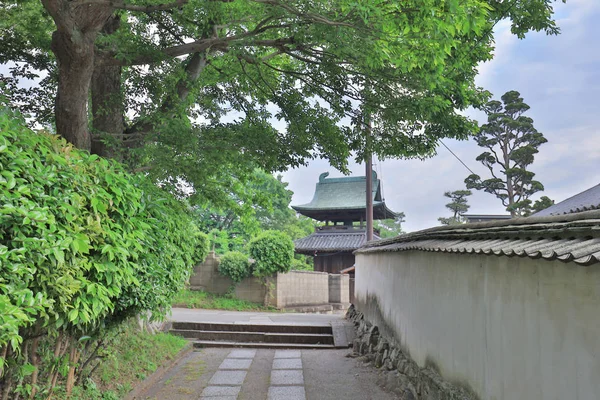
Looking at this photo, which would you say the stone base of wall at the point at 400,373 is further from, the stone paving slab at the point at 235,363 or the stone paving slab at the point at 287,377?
the stone paving slab at the point at 235,363

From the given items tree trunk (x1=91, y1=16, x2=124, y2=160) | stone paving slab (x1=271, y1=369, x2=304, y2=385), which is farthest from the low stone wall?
tree trunk (x1=91, y1=16, x2=124, y2=160)

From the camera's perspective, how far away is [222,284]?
61.8 feet

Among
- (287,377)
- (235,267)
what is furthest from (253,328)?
A: (235,267)

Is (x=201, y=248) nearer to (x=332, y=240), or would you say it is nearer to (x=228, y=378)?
(x=228, y=378)

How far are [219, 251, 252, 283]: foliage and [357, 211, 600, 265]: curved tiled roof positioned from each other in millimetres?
14693

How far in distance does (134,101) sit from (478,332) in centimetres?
691

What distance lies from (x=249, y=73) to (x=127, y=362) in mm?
5640

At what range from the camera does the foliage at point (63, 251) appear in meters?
2.71

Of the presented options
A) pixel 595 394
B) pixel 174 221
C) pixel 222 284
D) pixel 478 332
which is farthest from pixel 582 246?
pixel 222 284

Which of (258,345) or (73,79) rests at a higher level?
(73,79)

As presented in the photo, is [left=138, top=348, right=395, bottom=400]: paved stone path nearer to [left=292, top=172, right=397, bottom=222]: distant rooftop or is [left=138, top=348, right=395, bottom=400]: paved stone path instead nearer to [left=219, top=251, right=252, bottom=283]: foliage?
[left=219, top=251, right=252, bottom=283]: foliage

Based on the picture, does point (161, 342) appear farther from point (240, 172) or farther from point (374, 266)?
point (374, 266)

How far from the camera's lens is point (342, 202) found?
96.7 ft

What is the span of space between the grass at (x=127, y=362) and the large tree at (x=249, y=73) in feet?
7.95
